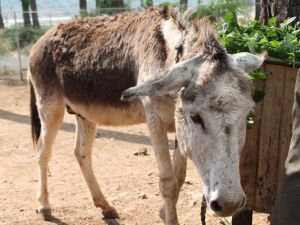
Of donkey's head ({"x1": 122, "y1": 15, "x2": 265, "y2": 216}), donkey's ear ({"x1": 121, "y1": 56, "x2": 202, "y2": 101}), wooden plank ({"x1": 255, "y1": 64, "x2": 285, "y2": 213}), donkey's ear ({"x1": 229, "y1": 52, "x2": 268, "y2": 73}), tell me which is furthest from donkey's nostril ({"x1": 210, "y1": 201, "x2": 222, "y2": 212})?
wooden plank ({"x1": 255, "y1": 64, "x2": 285, "y2": 213})

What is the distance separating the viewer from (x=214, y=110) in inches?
123

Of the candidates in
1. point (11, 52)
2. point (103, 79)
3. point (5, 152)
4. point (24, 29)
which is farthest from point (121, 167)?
point (24, 29)

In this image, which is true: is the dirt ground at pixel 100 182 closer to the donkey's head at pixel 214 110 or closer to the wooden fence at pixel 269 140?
the wooden fence at pixel 269 140

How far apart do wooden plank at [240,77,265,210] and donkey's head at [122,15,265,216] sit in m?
0.66

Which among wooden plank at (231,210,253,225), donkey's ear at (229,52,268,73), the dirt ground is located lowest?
the dirt ground

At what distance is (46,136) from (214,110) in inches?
113

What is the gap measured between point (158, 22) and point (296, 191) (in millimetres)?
2111

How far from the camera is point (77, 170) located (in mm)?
6953

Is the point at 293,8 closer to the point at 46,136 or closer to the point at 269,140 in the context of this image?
the point at 269,140

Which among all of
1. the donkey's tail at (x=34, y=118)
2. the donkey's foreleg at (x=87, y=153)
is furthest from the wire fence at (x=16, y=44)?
the donkey's foreleg at (x=87, y=153)

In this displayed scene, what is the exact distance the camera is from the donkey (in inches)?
123

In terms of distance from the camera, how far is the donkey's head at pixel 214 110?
120 inches

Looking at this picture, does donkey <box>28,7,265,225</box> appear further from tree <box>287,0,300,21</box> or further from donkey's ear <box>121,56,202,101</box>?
tree <box>287,0,300,21</box>

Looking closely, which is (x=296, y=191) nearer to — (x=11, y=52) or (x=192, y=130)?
(x=192, y=130)
